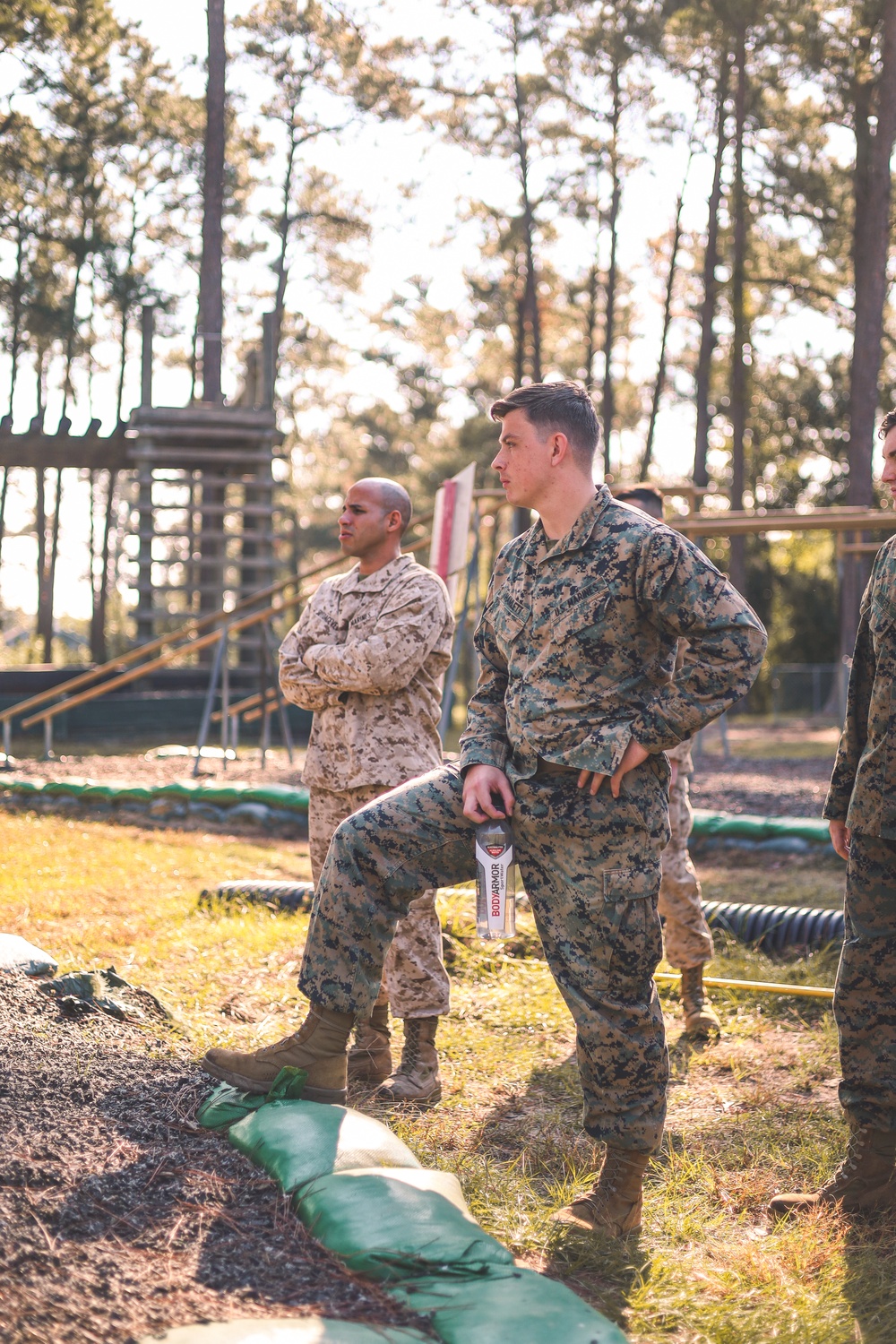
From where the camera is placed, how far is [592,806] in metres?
3.00

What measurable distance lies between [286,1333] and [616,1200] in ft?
3.67

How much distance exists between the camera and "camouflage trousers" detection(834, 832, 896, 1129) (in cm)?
326

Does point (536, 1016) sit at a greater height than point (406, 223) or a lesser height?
lesser

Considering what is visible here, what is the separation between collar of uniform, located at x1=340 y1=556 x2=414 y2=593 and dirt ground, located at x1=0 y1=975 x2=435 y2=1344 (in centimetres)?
169

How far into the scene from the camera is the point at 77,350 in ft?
95.0

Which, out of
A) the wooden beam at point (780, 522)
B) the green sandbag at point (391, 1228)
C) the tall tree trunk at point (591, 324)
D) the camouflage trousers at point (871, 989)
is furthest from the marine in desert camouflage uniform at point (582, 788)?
the tall tree trunk at point (591, 324)

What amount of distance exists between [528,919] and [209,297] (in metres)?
15.8

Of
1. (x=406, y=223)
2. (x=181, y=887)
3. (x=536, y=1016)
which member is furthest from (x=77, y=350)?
(x=536, y=1016)

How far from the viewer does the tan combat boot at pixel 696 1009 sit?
491 cm

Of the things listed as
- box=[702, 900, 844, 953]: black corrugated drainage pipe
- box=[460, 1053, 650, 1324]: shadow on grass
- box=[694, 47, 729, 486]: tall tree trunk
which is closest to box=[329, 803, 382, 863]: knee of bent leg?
box=[460, 1053, 650, 1324]: shadow on grass

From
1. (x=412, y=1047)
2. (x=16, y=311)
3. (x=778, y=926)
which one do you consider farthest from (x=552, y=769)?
(x=16, y=311)

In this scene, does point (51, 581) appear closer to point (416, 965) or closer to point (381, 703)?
point (381, 703)

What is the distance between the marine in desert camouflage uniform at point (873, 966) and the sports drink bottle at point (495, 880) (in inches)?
36.5

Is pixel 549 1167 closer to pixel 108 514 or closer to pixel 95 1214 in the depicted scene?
pixel 95 1214
